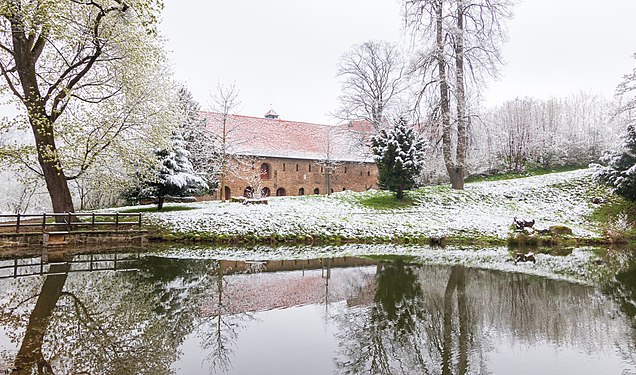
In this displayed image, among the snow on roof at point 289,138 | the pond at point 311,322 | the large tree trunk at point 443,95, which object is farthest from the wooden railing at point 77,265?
the snow on roof at point 289,138

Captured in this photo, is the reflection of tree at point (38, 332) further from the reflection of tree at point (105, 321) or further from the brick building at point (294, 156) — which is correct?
the brick building at point (294, 156)

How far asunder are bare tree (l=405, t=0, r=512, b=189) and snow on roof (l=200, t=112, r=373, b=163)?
35.4 ft

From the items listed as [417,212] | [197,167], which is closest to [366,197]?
[417,212]

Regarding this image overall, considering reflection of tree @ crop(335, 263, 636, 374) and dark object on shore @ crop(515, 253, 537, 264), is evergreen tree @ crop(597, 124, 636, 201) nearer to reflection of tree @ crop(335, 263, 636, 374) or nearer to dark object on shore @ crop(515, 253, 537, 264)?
dark object on shore @ crop(515, 253, 537, 264)

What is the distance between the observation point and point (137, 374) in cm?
409

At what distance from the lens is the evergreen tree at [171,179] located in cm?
2186

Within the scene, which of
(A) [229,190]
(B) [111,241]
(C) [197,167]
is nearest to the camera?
(B) [111,241]

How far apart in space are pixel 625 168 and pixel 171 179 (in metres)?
22.2

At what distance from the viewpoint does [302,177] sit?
4031 centimetres

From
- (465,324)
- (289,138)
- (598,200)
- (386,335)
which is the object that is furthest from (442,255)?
(289,138)

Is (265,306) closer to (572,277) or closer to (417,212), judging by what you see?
(572,277)

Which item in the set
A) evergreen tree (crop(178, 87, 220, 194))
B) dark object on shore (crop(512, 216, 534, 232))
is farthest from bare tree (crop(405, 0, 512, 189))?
evergreen tree (crop(178, 87, 220, 194))

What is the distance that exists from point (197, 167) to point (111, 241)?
1152cm

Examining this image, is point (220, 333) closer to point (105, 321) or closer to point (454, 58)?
point (105, 321)
